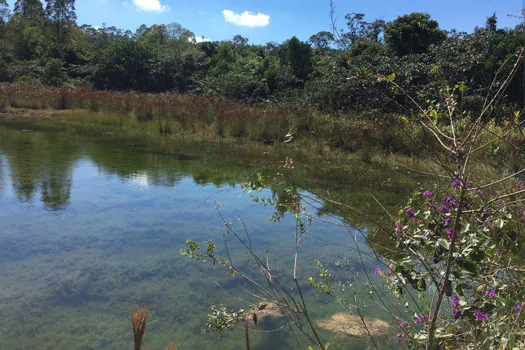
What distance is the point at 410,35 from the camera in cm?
1308

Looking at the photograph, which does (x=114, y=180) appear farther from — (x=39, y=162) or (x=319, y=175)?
(x=319, y=175)

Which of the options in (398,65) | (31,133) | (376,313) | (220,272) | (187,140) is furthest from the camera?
(398,65)

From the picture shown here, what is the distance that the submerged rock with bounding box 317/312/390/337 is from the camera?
7.00 feet

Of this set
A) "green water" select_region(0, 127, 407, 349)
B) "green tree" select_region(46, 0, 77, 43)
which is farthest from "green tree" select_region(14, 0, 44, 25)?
"green water" select_region(0, 127, 407, 349)

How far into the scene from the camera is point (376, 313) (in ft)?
7.65

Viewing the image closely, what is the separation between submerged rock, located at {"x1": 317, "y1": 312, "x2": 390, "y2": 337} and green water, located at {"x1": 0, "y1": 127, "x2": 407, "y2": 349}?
0.06 meters

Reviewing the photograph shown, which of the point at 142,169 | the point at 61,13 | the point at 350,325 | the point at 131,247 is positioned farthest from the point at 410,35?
the point at 61,13

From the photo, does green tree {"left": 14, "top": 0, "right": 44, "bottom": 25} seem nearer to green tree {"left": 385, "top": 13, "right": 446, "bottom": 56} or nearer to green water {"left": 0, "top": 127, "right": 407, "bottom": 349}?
green tree {"left": 385, "top": 13, "right": 446, "bottom": 56}

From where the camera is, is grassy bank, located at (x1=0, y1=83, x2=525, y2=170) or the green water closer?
the green water

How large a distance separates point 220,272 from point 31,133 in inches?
293

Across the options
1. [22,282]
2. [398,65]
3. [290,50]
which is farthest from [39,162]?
[290,50]

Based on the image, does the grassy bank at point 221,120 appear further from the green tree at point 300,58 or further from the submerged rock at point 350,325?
the green tree at point 300,58

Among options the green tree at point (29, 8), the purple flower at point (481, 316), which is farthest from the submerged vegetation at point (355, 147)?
the green tree at point (29, 8)

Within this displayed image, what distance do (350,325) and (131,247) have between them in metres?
1.67
